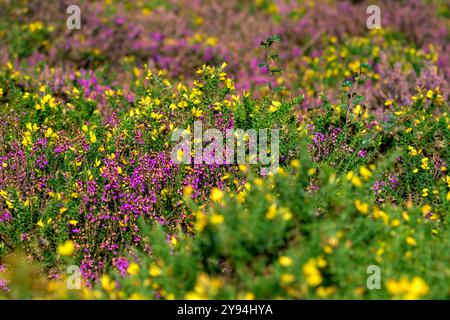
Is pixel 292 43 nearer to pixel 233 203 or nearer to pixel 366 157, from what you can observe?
pixel 366 157

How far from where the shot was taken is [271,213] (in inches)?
96.1

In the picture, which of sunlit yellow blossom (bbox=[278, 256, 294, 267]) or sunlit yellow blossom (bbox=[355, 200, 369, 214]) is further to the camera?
sunlit yellow blossom (bbox=[355, 200, 369, 214])

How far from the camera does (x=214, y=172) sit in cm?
365

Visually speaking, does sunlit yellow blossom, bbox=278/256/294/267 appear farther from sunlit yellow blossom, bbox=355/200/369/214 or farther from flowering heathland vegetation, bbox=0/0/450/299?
sunlit yellow blossom, bbox=355/200/369/214

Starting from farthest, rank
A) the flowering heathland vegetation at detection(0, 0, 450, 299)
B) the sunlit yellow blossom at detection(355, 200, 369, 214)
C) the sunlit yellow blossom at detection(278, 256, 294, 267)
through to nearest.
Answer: the sunlit yellow blossom at detection(355, 200, 369, 214), the flowering heathland vegetation at detection(0, 0, 450, 299), the sunlit yellow blossom at detection(278, 256, 294, 267)

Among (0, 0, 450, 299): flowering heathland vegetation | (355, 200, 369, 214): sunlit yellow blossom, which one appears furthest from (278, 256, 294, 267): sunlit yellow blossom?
(355, 200, 369, 214): sunlit yellow blossom

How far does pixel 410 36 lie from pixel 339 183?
4.76 m

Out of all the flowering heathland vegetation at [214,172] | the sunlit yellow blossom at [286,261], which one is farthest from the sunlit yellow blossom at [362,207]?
the sunlit yellow blossom at [286,261]

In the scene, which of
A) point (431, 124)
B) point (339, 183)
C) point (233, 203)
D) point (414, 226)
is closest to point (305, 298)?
point (233, 203)

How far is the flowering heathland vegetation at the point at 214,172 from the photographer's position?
2469mm

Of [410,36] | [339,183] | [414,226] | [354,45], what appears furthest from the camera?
[410,36]

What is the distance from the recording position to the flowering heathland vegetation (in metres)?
2.47

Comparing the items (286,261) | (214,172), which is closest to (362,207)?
(286,261)

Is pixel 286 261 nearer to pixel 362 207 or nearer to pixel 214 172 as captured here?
pixel 362 207
